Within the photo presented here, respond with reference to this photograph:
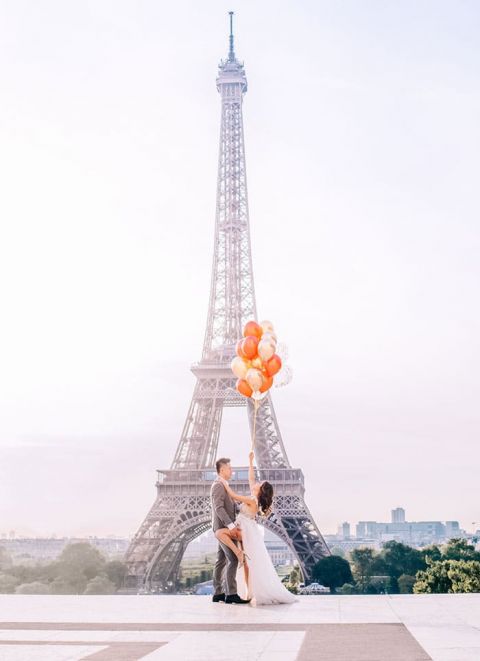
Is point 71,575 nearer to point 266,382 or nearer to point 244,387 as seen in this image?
point 244,387

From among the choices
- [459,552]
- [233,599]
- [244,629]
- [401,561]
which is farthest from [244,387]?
[401,561]

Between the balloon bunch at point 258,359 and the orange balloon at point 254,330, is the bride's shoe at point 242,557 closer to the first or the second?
the balloon bunch at point 258,359

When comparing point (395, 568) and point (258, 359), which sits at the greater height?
point (258, 359)

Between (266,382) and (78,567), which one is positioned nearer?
(266,382)

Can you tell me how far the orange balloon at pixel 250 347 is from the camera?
13.9 metres

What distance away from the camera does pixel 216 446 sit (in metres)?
52.0

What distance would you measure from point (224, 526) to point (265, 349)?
3.15 m

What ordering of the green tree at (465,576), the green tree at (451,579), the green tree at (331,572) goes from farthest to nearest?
the green tree at (331,572) → the green tree at (451,579) → the green tree at (465,576)

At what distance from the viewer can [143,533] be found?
47781mm

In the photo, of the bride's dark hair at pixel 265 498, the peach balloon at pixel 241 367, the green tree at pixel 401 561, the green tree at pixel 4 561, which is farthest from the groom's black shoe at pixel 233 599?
the green tree at pixel 4 561

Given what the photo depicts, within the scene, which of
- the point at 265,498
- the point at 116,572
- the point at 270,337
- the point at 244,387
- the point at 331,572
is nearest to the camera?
the point at 265,498

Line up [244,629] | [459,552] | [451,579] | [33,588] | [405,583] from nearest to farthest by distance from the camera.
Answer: [244,629] < [451,579] < [33,588] < [459,552] < [405,583]

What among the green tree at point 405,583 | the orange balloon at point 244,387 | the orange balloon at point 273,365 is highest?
the orange balloon at point 273,365

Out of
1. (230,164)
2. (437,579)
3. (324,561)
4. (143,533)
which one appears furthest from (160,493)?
(230,164)
